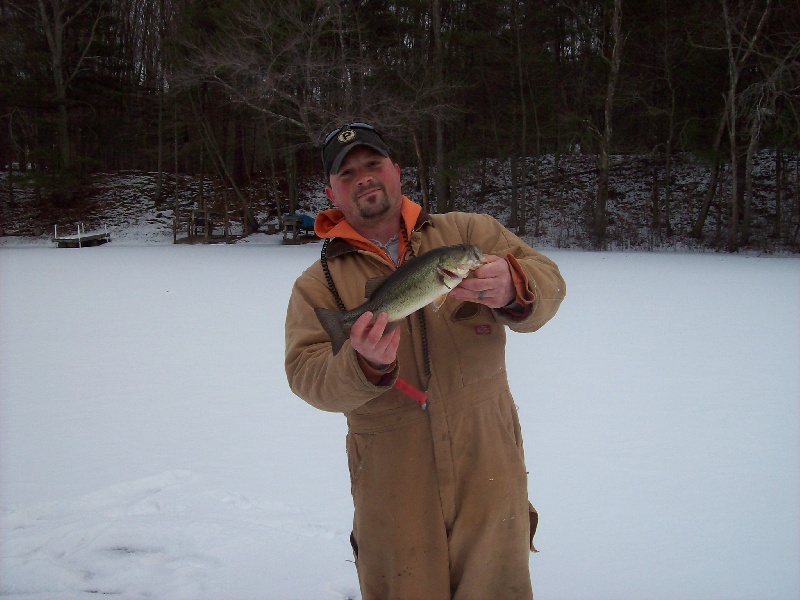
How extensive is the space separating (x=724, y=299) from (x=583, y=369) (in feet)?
17.8

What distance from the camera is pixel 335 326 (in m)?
1.97

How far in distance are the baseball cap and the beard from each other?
189 millimetres

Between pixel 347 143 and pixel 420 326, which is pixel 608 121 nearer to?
pixel 347 143

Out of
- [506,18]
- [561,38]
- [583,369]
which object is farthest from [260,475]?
[561,38]

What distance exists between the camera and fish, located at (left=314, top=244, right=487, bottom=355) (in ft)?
6.14

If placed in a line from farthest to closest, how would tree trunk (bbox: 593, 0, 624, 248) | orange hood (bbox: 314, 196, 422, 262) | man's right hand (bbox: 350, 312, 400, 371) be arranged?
tree trunk (bbox: 593, 0, 624, 248) < orange hood (bbox: 314, 196, 422, 262) < man's right hand (bbox: 350, 312, 400, 371)

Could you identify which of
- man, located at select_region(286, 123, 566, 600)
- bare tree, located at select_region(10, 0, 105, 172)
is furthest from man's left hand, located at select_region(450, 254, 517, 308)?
bare tree, located at select_region(10, 0, 105, 172)

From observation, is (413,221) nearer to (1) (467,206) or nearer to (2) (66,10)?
(1) (467,206)

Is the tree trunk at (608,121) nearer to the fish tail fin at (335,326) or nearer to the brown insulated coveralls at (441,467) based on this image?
the brown insulated coveralls at (441,467)

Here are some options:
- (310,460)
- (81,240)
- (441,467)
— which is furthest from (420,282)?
(81,240)

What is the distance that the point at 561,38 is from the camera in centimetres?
2747

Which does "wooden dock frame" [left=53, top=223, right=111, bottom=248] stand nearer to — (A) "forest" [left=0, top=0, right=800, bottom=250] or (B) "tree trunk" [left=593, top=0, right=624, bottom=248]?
(A) "forest" [left=0, top=0, right=800, bottom=250]

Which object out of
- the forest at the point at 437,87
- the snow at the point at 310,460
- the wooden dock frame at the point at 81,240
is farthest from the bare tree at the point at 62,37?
the snow at the point at 310,460

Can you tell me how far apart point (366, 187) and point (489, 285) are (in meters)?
0.64
